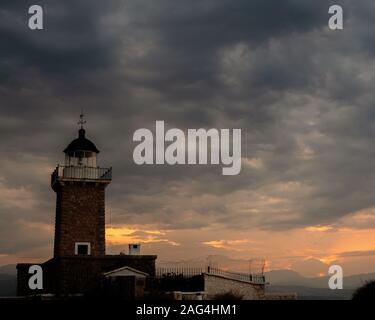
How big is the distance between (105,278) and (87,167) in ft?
30.1

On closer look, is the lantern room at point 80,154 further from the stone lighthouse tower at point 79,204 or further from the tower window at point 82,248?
the tower window at point 82,248

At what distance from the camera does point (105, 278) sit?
41312 millimetres

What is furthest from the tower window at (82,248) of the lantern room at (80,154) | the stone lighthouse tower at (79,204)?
the lantern room at (80,154)

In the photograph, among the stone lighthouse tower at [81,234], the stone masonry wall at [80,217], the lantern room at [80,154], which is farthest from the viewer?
the lantern room at [80,154]

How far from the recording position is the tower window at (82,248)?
44969mm

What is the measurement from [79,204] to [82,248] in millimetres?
3086

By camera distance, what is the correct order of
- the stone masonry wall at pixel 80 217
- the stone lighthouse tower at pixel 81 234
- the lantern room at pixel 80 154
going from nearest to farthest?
the stone lighthouse tower at pixel 81 234, the stone masonry wall at pixel 80 217, the lantern room at pixel 80 154

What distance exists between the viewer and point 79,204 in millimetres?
45719

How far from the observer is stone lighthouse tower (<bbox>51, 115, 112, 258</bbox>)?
4503cm

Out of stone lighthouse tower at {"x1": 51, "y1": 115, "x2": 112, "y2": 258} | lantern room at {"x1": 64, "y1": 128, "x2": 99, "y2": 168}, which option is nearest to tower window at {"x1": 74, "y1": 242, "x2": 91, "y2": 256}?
stone lighthouse tower at {"x1": 51, "y1": 115, "x2": 112, "y2": 258}

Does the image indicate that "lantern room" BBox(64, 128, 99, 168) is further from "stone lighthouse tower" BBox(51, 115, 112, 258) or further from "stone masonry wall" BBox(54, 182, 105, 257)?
"stone masonry wall" BBox(54, 182, 105, 257)
